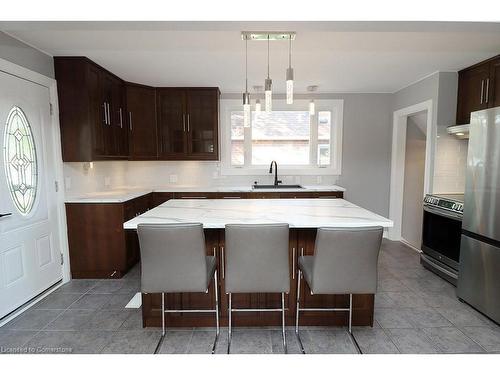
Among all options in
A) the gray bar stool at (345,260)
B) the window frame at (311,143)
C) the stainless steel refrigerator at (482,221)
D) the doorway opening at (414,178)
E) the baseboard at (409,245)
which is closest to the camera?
the gray bar stool at (345,260)

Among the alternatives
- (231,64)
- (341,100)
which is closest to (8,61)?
(231,64)

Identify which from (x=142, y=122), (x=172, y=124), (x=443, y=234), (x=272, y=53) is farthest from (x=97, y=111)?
(x=443, y=234)

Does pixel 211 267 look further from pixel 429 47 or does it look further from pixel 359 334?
pixel 429 47

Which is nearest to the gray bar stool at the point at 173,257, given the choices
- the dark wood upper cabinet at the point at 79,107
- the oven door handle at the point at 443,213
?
the dark wood upper cabinet at the point at 79,107

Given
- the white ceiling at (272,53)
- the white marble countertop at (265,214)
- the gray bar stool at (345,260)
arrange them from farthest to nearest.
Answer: the white ceiling at (272,53)
the white marble countertop at (265,214)
the gray bar stool at (345,260)

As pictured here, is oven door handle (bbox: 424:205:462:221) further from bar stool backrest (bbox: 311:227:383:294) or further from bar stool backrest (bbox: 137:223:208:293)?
bar stool backrest (bbox: 137:223:208:293)

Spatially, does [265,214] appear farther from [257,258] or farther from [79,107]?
[79,107]

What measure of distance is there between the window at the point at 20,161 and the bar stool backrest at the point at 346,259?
2.63m

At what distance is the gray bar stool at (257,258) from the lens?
1.67 metres

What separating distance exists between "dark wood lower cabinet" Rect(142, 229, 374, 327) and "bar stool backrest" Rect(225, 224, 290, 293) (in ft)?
1.34

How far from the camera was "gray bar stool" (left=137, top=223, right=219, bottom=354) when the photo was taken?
5.42ft

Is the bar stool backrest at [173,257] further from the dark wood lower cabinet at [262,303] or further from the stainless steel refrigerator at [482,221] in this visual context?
the stainless steel refrigerator at [482,221]

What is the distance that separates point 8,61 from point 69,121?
0.74m

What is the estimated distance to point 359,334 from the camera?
2.08m
